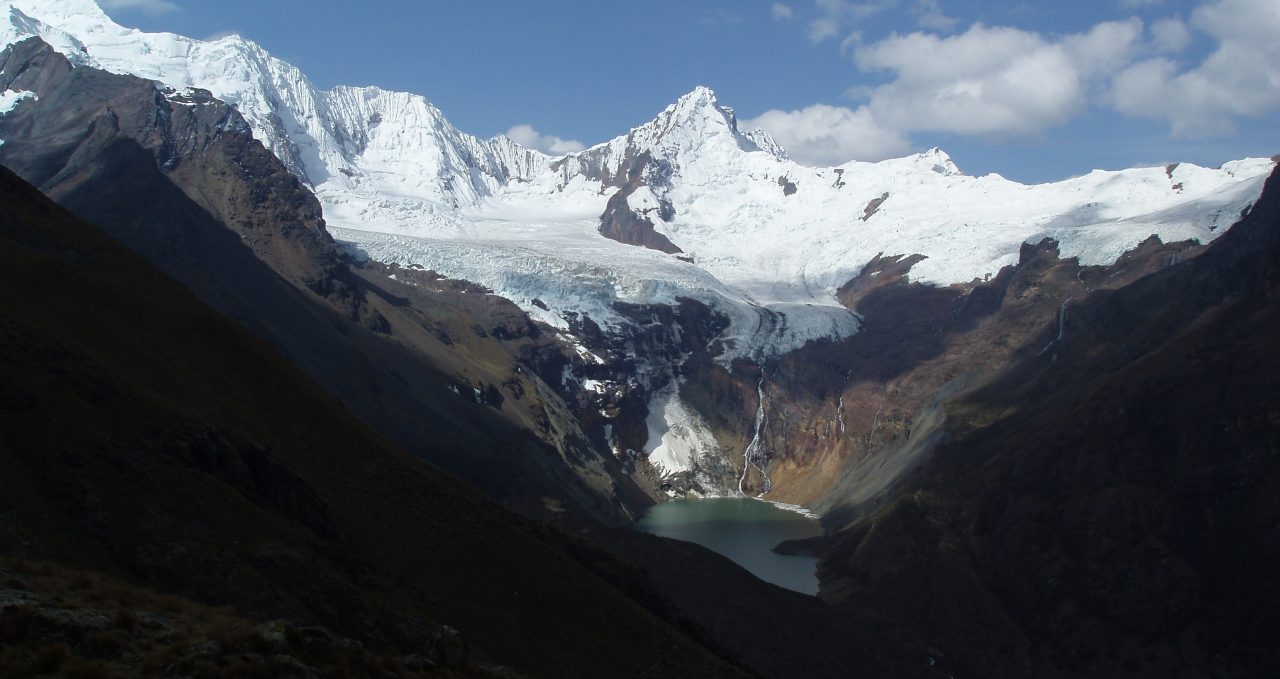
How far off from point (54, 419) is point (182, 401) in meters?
6.29

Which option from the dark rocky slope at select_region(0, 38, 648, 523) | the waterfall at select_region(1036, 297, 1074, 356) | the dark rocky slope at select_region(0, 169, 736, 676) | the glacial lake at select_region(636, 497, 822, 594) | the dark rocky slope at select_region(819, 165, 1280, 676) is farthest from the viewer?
the waterfall at select_region(1036, 297, 1074, 356)

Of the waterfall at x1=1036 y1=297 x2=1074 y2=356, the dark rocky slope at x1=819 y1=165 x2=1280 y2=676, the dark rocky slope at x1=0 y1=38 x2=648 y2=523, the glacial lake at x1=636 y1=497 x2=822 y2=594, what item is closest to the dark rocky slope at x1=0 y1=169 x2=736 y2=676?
the dark rocky slope at x1=819 y1=165 x2=1280 y2=676

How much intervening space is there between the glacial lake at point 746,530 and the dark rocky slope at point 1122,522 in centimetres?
444

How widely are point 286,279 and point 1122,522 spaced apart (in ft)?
312

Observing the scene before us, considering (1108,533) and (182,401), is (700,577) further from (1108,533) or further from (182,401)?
(182,401)

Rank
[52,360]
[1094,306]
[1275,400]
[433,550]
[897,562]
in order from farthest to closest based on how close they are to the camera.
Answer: [1094,306] < [897,562] < [1275,400] < [433,550] < [52,360]

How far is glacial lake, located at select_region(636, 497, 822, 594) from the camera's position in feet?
380

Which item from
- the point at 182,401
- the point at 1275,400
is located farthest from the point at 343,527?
the point at 1275,400

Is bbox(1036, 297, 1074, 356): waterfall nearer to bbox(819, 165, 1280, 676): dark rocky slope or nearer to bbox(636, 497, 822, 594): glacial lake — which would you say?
bbox(819, 165, 1280, 676): dark rocky slope

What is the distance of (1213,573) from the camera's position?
82.6 meters

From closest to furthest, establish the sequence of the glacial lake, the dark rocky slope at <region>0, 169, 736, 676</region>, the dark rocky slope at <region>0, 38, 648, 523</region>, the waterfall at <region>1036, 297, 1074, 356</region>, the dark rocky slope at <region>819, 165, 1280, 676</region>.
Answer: the dark rocky slope at <region>0, 169, 736, 676</region>, the dark rocky slope at <region>819, 165, 1280, 676</region>, the dark rocky slope at <region>0, 38, 648, 523</region>, the glacial lake, the waterfall at <region>1036, 297, 1074, 356</region>

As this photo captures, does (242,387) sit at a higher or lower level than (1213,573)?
higher

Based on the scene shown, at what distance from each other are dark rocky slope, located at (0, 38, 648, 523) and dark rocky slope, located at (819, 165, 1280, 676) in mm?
34819

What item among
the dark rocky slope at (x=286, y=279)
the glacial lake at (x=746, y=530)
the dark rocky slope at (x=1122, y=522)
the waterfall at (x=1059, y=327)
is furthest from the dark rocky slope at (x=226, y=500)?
the waterfall at (x=1059, y=327)
